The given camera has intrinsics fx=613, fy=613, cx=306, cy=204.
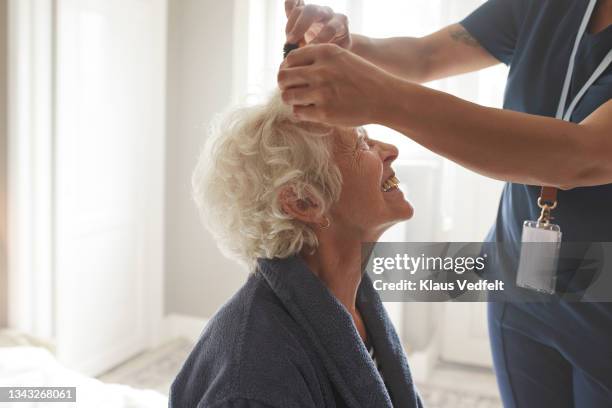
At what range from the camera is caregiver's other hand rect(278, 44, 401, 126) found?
0.76 metres

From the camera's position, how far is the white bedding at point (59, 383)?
3.77 ft

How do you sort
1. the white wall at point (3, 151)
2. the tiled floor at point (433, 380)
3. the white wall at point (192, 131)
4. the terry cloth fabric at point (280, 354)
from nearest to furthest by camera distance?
the terry cloth fabric at point (280, 354) < the white wall at point (3, 151) < the tiled floor at point (433, 380) < the white wall at point (192, 131)

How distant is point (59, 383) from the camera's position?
3.97 feet

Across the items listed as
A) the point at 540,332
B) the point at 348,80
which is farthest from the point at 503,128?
the point at 540,332

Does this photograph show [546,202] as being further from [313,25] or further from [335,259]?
[313,25]

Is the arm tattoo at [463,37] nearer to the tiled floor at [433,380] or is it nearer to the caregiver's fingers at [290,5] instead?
the caregiver's fingers at [290,5]

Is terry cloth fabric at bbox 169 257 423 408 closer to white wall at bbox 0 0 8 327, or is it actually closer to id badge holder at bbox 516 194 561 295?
id badge holder at bbox 516 194 561 295

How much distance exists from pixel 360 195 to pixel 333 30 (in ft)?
0.98

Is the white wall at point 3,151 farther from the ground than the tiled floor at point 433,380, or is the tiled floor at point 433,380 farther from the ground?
the white wall at point 3,151

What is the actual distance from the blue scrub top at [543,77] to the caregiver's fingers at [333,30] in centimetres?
36

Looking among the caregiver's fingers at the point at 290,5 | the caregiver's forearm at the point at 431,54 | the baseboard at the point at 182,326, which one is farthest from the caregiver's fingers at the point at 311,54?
the baseboard at the point at 182,326

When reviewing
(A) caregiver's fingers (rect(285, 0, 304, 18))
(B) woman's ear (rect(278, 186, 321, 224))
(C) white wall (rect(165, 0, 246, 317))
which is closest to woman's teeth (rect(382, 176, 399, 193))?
(B) woman's ear (rect(278, 186, 321, 224))

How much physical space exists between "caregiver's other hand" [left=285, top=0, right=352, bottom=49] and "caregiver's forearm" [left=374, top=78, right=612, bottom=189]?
0.84 ft

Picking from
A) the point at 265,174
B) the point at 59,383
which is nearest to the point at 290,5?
the point at 265,174
